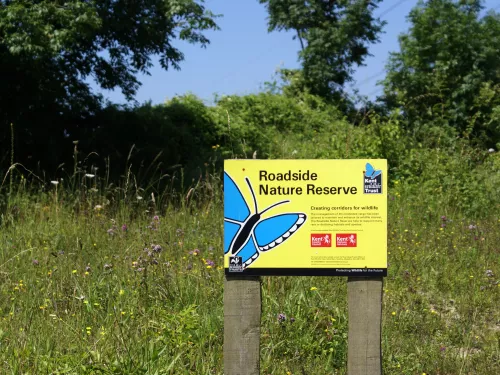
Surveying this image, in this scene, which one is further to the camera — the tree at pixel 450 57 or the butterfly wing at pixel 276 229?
the tree at pixel 450 57

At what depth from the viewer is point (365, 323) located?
3477 millimetres

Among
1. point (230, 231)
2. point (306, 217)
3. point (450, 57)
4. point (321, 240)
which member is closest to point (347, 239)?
point (321, 240)

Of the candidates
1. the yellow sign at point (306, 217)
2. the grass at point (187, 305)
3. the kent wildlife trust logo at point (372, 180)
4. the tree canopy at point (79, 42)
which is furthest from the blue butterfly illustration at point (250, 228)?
the tree canopy at point (79, 42)

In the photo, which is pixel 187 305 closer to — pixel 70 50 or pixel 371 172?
pixel 371 172

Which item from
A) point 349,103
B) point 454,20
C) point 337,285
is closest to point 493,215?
point 337,285

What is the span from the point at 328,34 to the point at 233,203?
2296 centimetres

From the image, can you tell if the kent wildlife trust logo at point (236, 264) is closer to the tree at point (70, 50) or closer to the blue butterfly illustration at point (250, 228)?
the blue butterfly illustration at point (250, 228)

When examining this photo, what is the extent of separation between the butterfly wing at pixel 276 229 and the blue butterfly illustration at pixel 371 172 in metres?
0.39

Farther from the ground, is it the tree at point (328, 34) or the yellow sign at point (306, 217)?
the tree at point (328, 34)

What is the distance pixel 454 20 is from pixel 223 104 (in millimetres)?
7974

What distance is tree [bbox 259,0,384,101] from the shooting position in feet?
80.9

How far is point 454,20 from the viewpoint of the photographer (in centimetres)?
2086

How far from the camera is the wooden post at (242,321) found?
346cm

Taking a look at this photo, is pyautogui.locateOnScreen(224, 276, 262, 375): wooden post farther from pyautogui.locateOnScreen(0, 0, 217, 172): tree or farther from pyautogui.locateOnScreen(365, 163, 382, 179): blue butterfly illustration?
pyautogui.locateOnScreen(0, 0, 217, 172): tree
